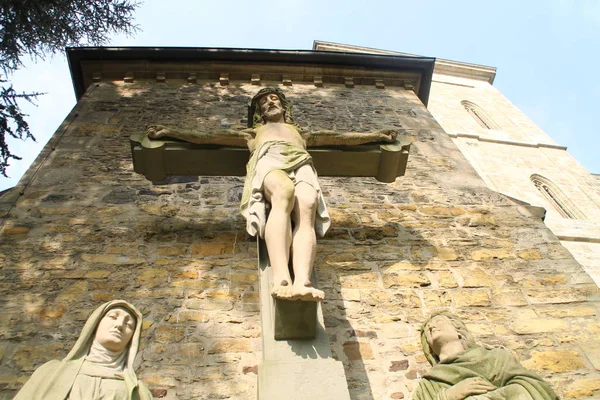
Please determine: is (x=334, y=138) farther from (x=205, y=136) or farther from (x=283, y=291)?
(x=283, y=291)

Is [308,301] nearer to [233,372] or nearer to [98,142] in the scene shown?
[233,372]

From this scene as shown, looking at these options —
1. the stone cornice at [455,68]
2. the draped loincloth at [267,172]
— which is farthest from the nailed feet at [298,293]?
the stone cornice at [455,68]

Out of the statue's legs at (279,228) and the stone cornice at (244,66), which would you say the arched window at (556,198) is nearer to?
the stone cornice at (244,66)

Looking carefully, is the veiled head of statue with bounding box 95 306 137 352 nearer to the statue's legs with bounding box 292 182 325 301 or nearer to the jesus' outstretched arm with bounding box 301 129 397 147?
the statue's legs with bounding box 292 182 325 301

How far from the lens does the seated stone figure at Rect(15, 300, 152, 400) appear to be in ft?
7.98

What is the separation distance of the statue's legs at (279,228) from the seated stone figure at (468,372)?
975mm

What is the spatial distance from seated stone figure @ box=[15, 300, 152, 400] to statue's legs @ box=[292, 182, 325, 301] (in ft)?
3.04

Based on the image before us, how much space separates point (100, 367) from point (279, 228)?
3.78ft

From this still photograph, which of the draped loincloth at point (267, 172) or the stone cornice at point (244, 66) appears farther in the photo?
the stone cornice at point (244, 66)

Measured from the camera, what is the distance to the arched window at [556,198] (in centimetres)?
1249

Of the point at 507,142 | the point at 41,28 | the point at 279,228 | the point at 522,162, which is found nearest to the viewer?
the point at 279,228

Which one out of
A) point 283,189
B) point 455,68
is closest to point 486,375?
point 283,189

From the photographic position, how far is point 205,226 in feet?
16.5

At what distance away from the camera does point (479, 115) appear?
17062 mm
